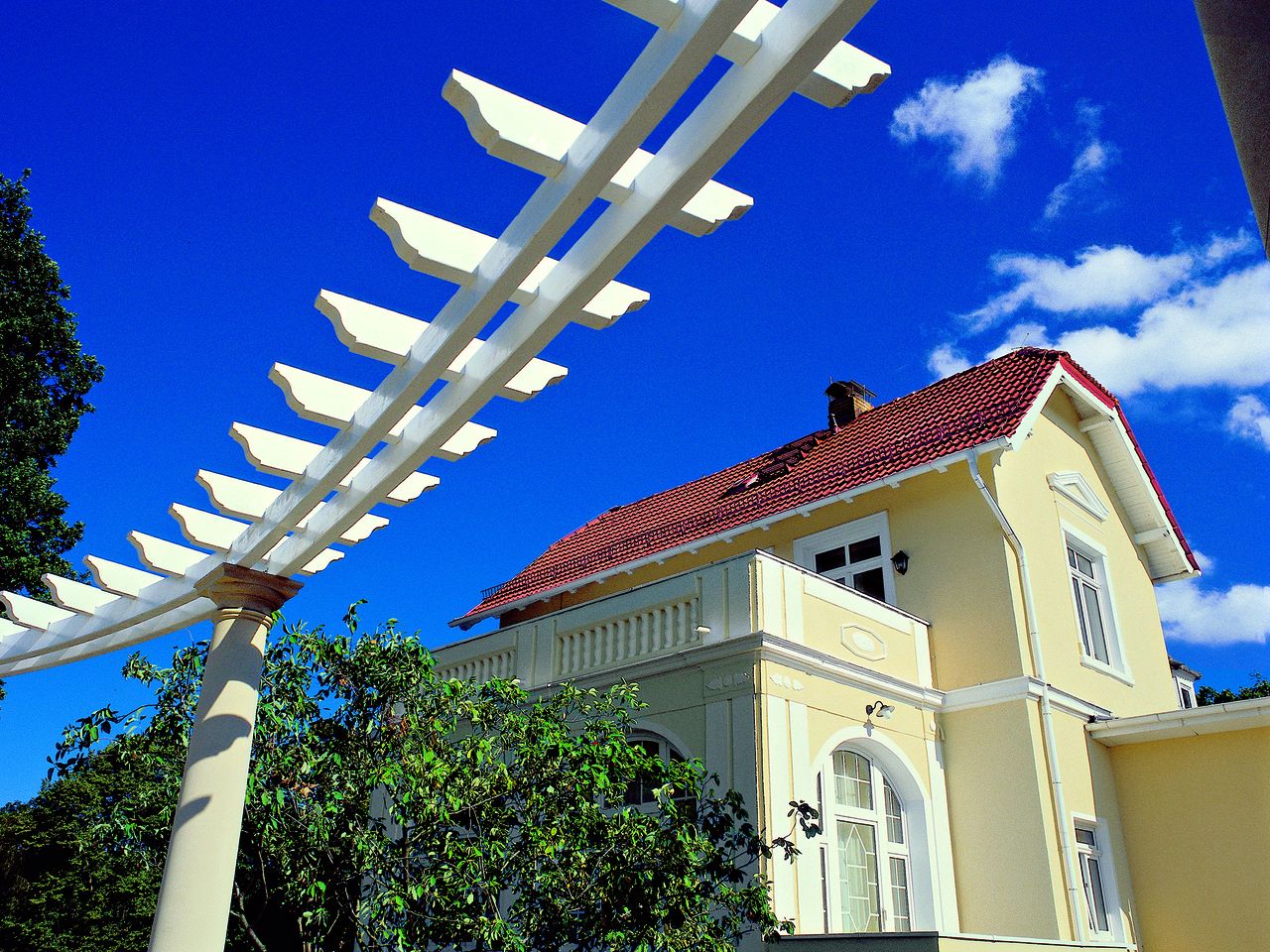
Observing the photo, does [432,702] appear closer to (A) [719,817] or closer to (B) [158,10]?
(A) [719,817]

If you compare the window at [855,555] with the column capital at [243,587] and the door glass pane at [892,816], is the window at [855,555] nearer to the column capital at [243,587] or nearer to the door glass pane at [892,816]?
the door glass pane at [892,816]

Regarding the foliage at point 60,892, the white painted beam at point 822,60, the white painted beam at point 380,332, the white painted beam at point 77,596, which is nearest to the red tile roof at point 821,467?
the foliage at point 60,892

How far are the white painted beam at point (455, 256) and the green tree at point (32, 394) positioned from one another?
42.5ft

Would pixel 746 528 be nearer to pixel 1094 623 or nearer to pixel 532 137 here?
pixel 1094 623

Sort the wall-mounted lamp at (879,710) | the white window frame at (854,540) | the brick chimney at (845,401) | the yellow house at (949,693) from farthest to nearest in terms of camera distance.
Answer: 1. the brick chimney at (845,401)
2. the white window frame at (854,540)
3. the wall-mounted lamp at (879,710)
4. the yellow house at (949,693)

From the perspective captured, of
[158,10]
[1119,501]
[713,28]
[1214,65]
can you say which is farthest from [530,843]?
[1119,501]

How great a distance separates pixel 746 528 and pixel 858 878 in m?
4.87

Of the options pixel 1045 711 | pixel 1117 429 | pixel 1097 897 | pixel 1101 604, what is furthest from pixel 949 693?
pixel 1117 429

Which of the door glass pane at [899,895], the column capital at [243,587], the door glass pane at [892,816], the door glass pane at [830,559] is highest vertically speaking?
the door glass pane at [830,559]

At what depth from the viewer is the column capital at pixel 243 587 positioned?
222 inches

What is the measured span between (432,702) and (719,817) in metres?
2.54

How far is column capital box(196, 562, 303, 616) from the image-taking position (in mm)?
5637

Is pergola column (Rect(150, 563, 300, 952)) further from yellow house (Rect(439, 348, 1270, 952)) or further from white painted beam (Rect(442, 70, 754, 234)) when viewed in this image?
yellow house (Rect(439, 348, 1270, 952))

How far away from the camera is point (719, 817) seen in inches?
316
